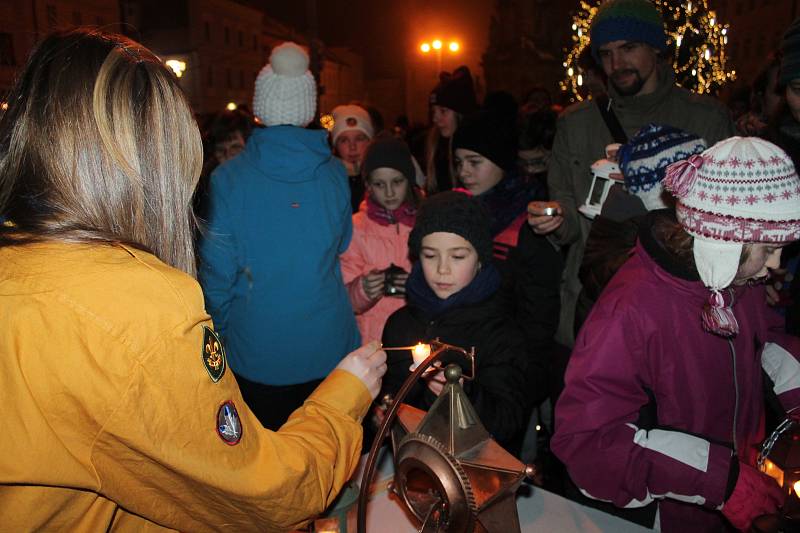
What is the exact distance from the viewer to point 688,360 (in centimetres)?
195

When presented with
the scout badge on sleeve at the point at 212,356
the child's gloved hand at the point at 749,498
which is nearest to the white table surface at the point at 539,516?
the child's gloved hand at the point at 749,498

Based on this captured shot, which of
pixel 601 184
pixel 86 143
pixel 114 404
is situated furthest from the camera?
pixel 601 184

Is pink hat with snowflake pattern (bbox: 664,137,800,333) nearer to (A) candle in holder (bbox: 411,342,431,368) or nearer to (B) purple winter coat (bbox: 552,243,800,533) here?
(B) purple winter coat (bbox: 552,243,800,533)

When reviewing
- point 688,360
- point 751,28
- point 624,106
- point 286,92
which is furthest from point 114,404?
point 751,28

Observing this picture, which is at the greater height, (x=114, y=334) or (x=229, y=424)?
(x=114, y=334)

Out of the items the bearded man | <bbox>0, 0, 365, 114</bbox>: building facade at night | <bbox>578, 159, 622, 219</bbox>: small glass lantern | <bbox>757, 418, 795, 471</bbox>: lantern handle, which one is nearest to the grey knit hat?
the bearded man

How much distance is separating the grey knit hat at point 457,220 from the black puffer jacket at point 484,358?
0.97 ft

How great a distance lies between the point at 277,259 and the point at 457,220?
0.99 m

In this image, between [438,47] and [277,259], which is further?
[438,47]

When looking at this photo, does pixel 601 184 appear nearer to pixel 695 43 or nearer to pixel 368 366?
pixel 368 366

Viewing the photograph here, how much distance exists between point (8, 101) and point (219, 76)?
4022 cm

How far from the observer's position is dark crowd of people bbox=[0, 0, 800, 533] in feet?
3.59

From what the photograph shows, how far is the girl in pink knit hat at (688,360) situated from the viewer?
1.78 meters

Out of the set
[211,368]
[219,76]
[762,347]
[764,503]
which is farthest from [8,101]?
[219,76]
